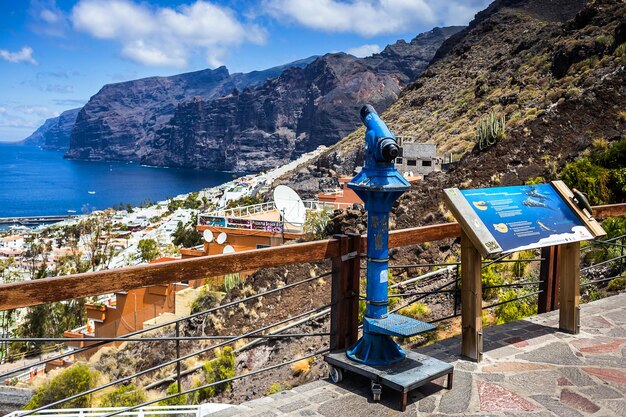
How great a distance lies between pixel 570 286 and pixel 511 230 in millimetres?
1095

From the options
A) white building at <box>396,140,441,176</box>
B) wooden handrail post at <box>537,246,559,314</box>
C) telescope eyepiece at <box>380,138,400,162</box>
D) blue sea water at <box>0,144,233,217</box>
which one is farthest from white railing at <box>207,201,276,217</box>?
blue sea water at <box>0,144,233,217</box>

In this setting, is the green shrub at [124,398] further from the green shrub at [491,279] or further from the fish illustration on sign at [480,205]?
the fish illustration on sign at [480,205]

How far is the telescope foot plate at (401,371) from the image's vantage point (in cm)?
306

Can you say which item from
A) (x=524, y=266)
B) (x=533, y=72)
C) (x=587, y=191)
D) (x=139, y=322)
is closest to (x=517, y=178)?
(x=587, y=191)

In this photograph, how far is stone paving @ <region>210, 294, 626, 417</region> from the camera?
3082 millimetres

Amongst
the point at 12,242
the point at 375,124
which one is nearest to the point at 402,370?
the point at 375,124

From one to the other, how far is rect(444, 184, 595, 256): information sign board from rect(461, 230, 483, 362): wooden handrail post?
0.51 ft

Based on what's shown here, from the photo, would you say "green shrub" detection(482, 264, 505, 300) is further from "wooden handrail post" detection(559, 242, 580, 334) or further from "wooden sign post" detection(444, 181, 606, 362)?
"wooden sign post" detection(444, 181, 606, 362)

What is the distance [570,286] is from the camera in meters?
4.39

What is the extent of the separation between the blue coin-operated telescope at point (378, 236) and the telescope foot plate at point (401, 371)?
6cm

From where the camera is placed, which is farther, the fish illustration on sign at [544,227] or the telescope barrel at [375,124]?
the fish illustration on sign at [544,227]

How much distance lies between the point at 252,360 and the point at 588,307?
532 cm

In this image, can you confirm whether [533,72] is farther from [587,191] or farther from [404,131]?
[587,191]

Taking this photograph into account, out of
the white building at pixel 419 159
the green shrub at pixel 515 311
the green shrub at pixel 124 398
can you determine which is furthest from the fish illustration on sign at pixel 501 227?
the white building at pixel 419 159
